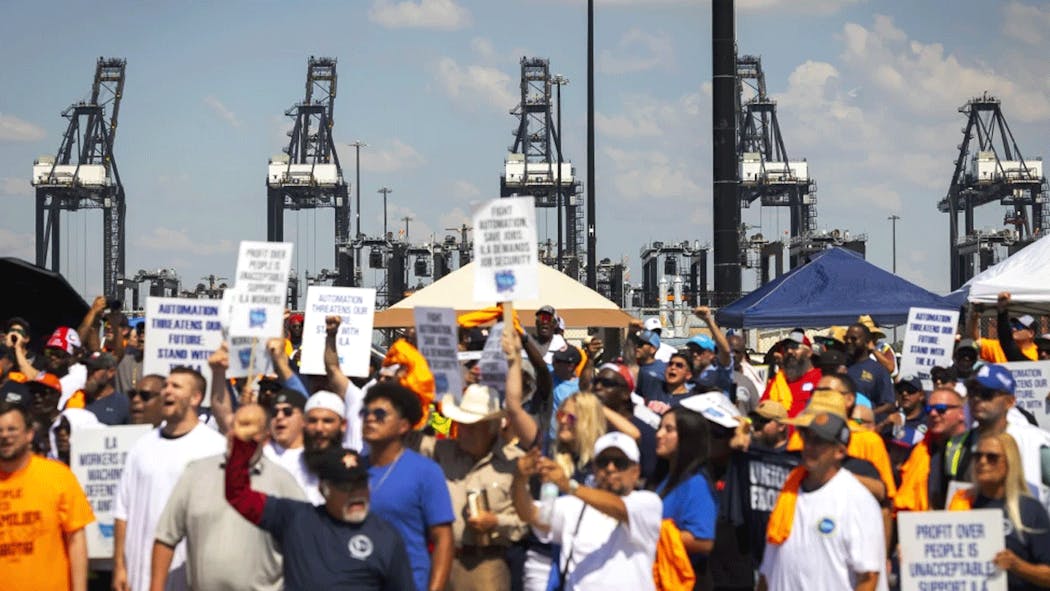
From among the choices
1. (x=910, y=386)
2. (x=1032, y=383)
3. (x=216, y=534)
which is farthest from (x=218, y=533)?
(x=1032, y=383)

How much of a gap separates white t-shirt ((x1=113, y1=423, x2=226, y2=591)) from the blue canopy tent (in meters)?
11.2

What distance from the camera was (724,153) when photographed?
2228 centimetres

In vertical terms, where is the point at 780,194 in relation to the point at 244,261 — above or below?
above

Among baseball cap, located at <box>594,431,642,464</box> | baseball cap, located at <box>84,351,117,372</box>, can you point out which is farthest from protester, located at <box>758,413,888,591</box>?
baseball cap, located at <box>84,351,117,372</box>

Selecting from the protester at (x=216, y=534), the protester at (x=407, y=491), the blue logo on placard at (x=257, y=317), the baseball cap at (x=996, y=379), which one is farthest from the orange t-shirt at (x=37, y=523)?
the baseball cap at (x=996, y=379)

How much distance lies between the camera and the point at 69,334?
12.2 metres

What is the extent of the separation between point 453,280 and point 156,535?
1287cm

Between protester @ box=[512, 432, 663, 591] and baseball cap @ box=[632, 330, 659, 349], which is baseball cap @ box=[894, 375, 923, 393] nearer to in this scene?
baseball cap @ box=[632, 330, 659, 349]

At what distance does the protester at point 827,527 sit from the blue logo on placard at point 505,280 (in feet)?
5.74

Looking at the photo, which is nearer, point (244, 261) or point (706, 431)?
point (706, 431)

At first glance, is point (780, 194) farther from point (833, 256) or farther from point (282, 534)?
point (282, 534)

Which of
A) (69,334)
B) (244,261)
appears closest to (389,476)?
(244,261)

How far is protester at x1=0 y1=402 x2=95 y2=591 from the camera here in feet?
20.9

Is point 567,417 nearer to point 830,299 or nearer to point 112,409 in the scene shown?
point 112,409
